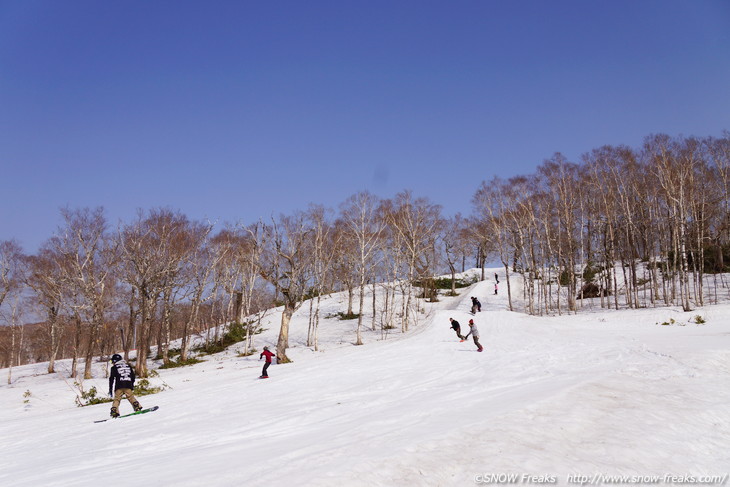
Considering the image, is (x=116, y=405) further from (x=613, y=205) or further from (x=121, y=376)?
(x=613, y=205)

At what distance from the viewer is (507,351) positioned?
71.2 feet

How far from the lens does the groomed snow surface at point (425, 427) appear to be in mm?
6457

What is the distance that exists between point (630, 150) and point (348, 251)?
1099 inches

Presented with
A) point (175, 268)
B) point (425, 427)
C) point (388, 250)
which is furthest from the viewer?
point (388, 250)

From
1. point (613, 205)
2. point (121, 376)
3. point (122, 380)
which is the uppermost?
point (613, 205)

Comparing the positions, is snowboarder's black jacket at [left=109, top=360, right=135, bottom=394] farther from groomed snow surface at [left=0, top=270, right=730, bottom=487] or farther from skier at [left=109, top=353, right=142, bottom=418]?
groomed snow surface at [left=0, top=270, right=730, bottom=487]

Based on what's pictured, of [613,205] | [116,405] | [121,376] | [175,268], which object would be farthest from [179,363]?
[613,205]

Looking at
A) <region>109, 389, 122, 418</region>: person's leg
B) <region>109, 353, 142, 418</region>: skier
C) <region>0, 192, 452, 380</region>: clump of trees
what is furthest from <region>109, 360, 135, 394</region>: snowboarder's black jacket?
<region>0, 192, 452, 380</region>: clump of trees

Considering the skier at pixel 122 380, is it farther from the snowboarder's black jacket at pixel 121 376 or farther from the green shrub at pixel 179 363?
the green shrub at pixel 179 363

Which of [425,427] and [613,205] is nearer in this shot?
[425,427]

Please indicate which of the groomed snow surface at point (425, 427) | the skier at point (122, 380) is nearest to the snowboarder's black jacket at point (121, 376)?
the skier at point (122, 380)

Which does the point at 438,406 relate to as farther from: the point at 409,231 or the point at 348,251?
the point at 348,251

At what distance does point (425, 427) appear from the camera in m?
8.45

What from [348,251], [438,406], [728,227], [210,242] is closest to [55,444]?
[438,406]
